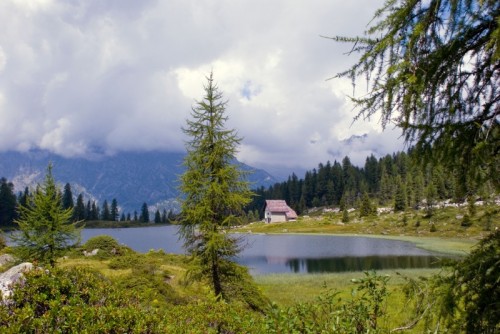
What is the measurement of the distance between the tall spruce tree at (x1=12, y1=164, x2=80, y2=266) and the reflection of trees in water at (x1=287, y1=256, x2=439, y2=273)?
29090 millimetres

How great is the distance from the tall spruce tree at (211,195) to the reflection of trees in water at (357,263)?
92.3 feet

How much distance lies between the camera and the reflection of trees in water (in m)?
43.4

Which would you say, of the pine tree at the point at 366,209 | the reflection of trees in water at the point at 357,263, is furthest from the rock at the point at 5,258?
the pine tree at the point at 366,209

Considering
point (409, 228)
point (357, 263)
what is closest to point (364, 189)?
point (409, 228)

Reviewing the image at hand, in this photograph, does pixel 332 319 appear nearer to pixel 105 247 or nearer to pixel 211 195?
pixel 211 195

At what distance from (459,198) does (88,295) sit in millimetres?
5170

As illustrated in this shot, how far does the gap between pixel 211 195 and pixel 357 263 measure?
116ft

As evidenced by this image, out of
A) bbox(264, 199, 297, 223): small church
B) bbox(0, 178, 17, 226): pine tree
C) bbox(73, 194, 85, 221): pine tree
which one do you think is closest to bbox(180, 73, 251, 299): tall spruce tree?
bbox(0, 178, 17, 226): pine tree

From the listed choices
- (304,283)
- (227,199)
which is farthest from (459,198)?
(304,283)

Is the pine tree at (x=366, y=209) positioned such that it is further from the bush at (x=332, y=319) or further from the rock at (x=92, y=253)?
the bush at (x=332, y=319)

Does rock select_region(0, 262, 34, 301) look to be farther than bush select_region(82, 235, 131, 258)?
No

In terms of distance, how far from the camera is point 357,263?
47281mm

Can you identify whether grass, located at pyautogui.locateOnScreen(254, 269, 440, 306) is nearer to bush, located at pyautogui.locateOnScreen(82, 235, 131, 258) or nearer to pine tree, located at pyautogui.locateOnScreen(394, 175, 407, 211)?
bush, located at pyautogui.locateOnScreen(82, 235, 131, 258)

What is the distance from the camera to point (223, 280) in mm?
17875
